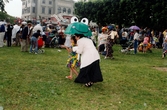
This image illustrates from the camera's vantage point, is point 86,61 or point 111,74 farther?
point 111,74

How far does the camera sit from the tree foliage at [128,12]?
25094 millimetres

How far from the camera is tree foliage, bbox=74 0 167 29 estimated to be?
25.1 m

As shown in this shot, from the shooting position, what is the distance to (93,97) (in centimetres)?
552

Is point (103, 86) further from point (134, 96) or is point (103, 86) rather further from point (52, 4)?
point (52, 4)

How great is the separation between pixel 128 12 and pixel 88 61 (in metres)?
23.9

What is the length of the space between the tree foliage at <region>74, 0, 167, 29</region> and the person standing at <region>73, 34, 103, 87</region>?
19.9m

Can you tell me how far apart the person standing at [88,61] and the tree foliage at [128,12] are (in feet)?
65.2

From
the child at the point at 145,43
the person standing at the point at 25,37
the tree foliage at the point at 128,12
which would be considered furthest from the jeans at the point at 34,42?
the tree foliage at the point at 128,12

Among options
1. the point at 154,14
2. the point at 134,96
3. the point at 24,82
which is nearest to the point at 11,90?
the point at 24,82

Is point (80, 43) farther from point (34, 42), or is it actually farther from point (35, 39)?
point (34, 42)

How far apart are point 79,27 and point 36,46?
291 inches

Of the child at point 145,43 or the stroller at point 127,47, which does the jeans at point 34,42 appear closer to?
the stroller at point 127,47

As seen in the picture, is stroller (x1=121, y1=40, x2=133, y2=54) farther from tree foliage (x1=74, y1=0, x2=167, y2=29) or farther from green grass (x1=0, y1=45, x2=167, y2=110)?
tree foliage (x1=74, y1=0, x2=167, y2=29)

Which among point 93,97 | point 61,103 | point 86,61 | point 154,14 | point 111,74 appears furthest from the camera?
point 154,14
